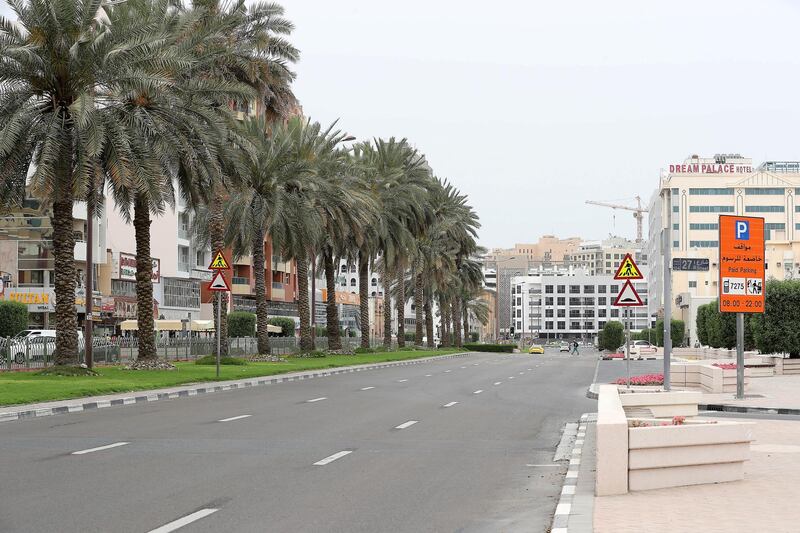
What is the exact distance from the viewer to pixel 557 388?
3403cm

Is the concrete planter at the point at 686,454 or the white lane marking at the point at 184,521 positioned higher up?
the concrete planter at the point at 686,454

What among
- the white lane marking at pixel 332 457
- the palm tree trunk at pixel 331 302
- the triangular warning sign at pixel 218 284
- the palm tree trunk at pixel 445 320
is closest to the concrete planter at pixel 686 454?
the white lane marking at pixel 332 457

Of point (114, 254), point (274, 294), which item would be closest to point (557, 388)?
point (114, 254)

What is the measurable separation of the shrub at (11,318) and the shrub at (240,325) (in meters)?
20.3

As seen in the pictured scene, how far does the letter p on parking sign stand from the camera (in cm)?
2434

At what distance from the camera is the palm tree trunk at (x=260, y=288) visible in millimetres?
48719

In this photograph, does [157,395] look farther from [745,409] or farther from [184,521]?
[184,521]

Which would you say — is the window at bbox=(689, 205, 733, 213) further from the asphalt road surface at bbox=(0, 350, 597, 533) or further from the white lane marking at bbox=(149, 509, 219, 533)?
the white lane marking at bbox=(149, 509, 219, 533)

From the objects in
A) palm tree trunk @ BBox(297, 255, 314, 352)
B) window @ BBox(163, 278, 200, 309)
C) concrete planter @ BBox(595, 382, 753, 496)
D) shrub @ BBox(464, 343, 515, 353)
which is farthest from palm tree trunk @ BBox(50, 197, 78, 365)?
shrub @ BBox(464, 343, 515, 353)

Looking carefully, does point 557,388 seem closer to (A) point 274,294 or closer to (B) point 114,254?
(B) point 114,254

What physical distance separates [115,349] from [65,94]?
1467cm

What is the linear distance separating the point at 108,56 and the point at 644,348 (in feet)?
212

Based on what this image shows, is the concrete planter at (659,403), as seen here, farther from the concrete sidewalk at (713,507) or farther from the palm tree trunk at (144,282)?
the palm tree trunk at (144,282)

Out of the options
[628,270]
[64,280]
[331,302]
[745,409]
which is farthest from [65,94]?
[331,302]
